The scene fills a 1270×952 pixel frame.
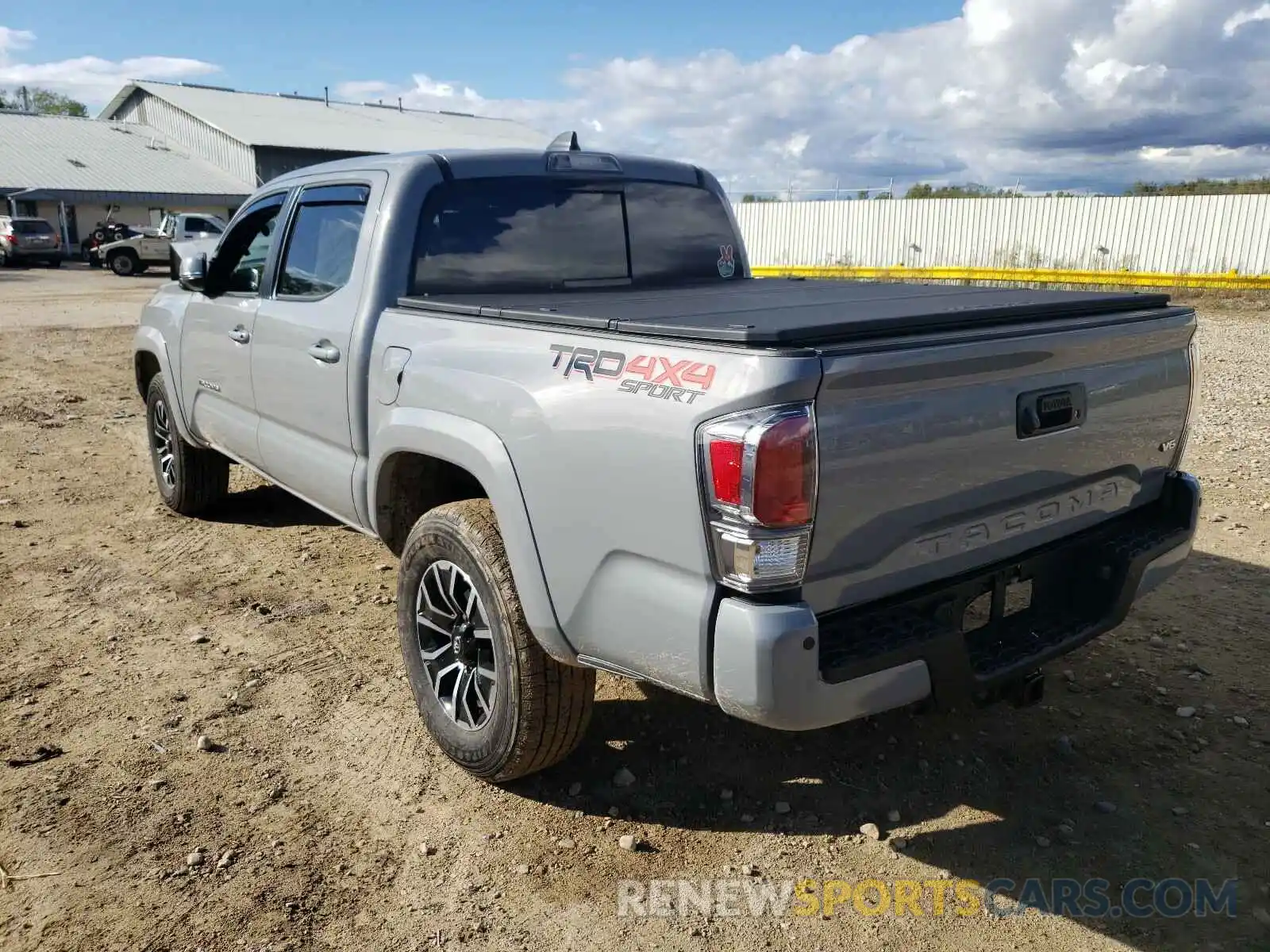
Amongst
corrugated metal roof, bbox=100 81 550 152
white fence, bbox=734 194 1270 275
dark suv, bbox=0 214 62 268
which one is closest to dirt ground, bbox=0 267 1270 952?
white fence, bbox=734 194 1270 275

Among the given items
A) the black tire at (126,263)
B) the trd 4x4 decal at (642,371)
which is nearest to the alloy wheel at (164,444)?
the trd 4x4 decal at (642,371)

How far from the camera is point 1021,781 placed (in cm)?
330

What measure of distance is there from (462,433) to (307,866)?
4.40ft

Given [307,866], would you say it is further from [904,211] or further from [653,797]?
[904,211]

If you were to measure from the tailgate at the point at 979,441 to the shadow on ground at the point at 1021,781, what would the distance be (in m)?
0.54

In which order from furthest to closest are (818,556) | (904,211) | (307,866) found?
1. (904,211)
2. (307,866)
3. (818,556)

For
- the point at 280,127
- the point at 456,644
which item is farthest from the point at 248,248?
the point at 280,127

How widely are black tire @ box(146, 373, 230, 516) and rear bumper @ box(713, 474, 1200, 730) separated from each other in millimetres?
4499

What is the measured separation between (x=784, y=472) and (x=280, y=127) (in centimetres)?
4885

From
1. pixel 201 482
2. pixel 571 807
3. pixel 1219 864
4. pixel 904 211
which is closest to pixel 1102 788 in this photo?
pixel 1219 864

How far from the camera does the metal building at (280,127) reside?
4288cm

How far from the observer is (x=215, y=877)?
9.30 feet

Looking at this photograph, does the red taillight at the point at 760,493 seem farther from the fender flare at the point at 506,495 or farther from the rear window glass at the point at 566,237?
the rear window glass at the point at 566,237

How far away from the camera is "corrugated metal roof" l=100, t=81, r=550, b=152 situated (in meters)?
43.8
